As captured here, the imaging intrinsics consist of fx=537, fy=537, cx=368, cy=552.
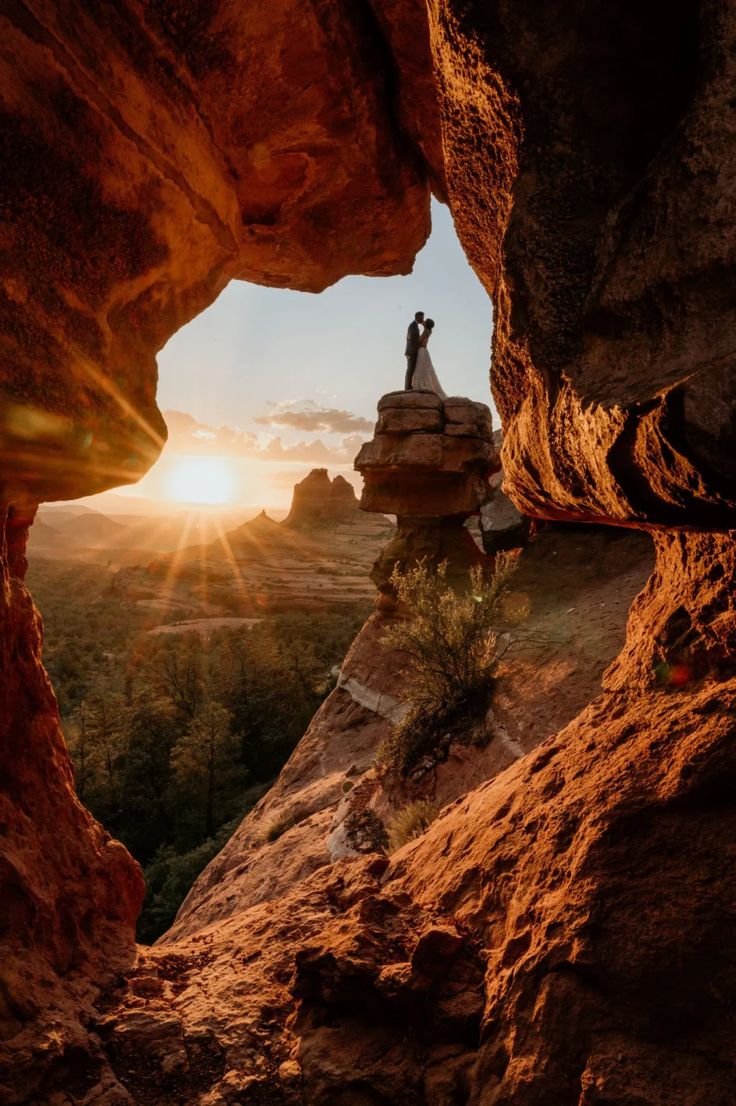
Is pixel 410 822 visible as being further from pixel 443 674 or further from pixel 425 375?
pixel 425 375


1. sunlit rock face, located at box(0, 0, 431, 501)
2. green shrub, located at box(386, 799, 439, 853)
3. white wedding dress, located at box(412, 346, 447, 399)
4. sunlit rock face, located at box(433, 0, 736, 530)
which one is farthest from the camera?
white wedding dress, located at box(412, 346, 447, 399)

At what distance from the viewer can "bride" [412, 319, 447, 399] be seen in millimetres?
17703

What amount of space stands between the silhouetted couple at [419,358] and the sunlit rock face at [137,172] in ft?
39.3

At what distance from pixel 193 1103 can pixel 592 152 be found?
17.5ft

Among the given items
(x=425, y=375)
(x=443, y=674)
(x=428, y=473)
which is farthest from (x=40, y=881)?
(x=425, y=375)

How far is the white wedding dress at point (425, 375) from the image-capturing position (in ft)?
57.9

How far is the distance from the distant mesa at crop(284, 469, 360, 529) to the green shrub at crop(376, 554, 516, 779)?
64327 mm

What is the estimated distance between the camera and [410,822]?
682cm

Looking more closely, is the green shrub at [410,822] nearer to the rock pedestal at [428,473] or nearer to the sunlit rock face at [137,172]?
the sunlit rock face at [137,172]

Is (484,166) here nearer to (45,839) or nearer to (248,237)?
(248,237)

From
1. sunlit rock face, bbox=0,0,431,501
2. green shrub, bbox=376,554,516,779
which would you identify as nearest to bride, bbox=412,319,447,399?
green shrub, bbox=376,554,516,779

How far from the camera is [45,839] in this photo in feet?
12.7

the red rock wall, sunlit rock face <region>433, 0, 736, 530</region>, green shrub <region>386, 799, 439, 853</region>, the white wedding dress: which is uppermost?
the white wedding dress

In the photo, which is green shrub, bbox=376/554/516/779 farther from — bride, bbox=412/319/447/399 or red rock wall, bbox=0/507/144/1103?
bride, bbox=412/319/447/399
